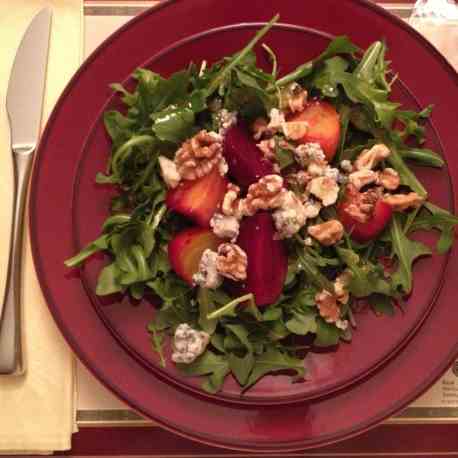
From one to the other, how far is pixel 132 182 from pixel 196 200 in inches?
4.3

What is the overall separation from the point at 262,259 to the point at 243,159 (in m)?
0.14

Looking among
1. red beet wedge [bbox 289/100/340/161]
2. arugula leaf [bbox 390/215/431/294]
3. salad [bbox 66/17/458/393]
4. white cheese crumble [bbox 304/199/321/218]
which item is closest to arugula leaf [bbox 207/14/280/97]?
salad [bbox 66/17/458/393]

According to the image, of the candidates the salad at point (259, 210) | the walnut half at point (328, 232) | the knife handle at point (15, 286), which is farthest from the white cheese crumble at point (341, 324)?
the knife handle at point (15, 286)

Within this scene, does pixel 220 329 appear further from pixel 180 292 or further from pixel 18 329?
pixel 18 329

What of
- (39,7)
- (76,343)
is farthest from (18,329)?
(39,7)

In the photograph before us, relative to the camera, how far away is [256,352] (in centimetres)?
86

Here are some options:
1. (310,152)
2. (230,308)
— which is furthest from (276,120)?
(230,308)

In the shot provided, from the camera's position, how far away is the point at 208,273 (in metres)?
0.83

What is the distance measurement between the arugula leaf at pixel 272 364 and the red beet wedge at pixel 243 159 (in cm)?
24

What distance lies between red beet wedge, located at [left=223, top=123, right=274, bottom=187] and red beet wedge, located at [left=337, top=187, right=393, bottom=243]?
0.38 ft

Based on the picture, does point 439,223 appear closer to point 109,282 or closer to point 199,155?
point 199,155

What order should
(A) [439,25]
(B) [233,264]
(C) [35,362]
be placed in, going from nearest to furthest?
1. (B) [233,264]
2. (C) [35,362]
3. (A) [439,25]

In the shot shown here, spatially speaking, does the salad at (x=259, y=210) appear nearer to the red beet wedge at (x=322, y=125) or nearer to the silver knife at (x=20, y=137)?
the red beet wedge at (x=322, y=125)

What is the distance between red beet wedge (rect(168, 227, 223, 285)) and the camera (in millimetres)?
A: 844
